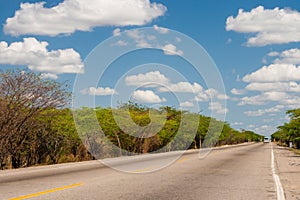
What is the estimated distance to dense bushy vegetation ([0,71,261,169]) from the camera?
74.2ft

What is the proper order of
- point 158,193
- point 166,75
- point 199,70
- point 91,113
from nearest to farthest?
point 158,193 < point 199,70 < point 166,75 < point 91,113

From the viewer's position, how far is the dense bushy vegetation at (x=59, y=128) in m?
22.6

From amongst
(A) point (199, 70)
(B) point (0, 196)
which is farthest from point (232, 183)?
(A) point (199, 70)

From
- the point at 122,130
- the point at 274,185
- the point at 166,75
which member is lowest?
the point at 274,185

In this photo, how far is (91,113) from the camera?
112 feet

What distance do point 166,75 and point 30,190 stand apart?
2016 centimetres

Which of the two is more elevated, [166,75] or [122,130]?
[166,75]

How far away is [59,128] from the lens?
92.5 ft

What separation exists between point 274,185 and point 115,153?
88.1ft

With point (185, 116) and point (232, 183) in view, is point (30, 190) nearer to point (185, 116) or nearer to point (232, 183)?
point (232, 183)

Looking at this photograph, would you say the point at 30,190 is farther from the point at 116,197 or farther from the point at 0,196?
the point at 116,197

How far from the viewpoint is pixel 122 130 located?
1631 inches

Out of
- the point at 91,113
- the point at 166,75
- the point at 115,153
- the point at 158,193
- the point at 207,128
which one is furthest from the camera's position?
the point at 207,128

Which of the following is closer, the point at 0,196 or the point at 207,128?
the point at 0,196
